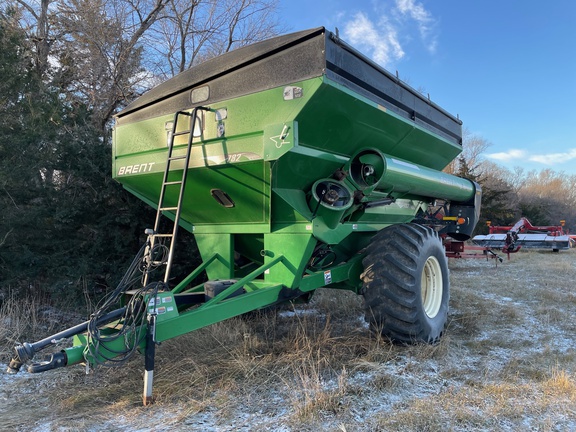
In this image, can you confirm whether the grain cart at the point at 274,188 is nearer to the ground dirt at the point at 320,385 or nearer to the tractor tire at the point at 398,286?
the tractor tire at the point at 398,286

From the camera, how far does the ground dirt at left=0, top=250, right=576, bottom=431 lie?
2635mm

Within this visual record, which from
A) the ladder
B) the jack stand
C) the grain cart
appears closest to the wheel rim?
the grain cart

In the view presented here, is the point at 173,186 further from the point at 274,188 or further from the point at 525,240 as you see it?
the point at 525,240

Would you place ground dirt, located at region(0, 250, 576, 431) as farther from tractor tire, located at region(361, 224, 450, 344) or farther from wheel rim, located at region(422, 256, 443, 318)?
wheel rim, located at region(422, 256, 443, 318)

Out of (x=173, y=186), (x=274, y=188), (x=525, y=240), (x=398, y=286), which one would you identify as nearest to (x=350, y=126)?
(x=274, y=188)

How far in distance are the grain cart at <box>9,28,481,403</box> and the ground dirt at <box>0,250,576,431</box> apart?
325 mm

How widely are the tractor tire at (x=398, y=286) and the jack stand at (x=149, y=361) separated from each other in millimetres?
1961

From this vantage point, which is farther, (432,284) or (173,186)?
(432,284)

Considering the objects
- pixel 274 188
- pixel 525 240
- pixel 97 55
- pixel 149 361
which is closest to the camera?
pixel 149 361

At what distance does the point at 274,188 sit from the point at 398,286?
1451 mm

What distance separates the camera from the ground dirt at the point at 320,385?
A: 263 centimetres

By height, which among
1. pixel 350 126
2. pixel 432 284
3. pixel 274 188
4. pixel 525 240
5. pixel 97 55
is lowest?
pixel 432 284

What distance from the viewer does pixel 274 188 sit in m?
3.69

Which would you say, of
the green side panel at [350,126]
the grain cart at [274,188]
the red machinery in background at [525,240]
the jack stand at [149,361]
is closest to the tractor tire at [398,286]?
the grain cart at [274,188]
